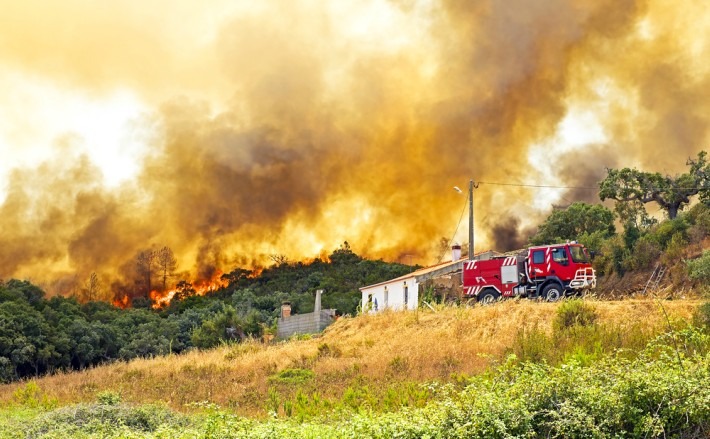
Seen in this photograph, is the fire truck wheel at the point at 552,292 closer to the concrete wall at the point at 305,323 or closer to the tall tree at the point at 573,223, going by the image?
the concrete wall at the point at 305,323

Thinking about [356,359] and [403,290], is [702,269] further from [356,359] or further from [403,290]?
[403,290]

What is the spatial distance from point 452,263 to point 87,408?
3194 cm

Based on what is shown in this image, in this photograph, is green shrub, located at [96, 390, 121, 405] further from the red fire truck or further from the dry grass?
the red fire truck

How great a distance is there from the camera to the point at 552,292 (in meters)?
31.8

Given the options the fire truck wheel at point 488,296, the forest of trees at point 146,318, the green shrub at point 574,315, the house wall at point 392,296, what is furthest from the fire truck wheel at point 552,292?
the forest of trees at point 146,318

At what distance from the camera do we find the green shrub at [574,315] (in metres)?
22.7

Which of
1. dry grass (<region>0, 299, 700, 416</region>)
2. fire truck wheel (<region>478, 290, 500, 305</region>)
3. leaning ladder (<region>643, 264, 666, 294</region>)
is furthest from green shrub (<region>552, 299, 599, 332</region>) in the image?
leaning ladder (<region>643, 264, 666, 294</region>)

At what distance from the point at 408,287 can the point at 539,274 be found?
47.7ft

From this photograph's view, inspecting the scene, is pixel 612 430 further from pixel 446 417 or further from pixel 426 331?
pixel 426 331

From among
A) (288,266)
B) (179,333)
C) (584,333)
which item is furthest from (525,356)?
(288,266)

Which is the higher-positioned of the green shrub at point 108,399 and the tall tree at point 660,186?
the tall tree at point 660,186

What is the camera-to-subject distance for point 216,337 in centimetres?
4919

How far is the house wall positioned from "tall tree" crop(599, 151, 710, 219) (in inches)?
767

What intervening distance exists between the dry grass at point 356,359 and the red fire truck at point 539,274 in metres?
4.41
